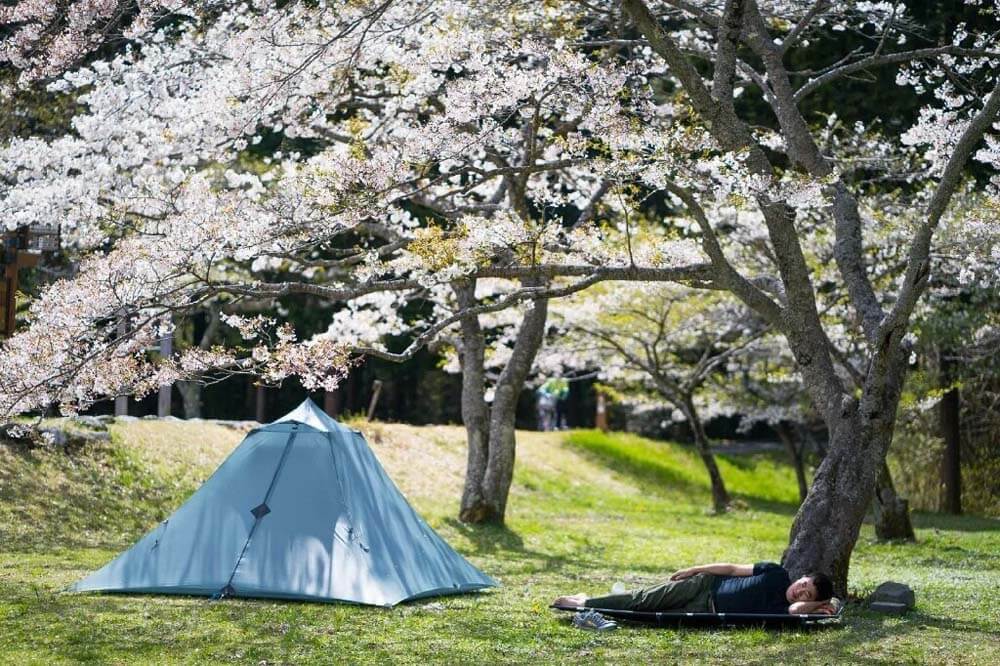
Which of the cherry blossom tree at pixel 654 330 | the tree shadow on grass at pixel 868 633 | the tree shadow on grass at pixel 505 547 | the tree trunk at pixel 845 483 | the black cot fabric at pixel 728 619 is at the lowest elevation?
the tree shadow on grass at pixel 505 547

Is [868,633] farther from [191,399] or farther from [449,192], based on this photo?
[191,399]

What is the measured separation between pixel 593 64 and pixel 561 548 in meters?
6.20

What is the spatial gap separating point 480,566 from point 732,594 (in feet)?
12.9

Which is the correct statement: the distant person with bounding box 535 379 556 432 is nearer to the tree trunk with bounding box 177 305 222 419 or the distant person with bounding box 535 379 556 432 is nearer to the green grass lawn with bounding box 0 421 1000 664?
the green grass lawn with bounding box 0 421 1000 664

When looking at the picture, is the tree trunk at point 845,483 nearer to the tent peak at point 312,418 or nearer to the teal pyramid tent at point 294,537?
the teal pyramid tent at point 294,537

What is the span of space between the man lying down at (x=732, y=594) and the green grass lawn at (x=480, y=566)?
0.19 metres

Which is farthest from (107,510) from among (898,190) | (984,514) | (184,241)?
(984,514)

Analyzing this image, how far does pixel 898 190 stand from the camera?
535 inches

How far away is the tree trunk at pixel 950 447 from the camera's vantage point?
18.7 meters

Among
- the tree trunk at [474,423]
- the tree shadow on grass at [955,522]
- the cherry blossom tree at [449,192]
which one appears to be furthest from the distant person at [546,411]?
the cherry blossom tree at [449,192]

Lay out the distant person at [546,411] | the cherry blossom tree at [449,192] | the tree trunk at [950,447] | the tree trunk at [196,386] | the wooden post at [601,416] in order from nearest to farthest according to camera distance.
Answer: the cherry blossom tree at [449,192], the tree trunk at [950,447], the tree trunk at [196,386], the wooden post at [601,416], the distant person at [546,411]

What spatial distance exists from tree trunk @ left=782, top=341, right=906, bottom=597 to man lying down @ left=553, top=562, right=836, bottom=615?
805mm

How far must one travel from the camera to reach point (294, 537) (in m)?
8.08

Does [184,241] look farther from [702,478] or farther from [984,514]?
[702,478]
